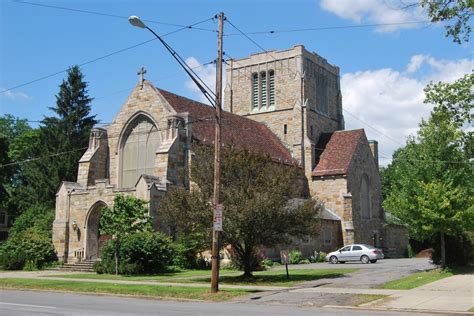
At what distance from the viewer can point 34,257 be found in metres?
33.1

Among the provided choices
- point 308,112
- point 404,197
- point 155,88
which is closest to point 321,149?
point 308,112

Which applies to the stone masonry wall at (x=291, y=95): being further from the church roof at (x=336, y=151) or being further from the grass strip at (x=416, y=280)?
the grass strip at (x=416, y=280)

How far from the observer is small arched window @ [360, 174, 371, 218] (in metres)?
46.7

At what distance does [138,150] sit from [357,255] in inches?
668

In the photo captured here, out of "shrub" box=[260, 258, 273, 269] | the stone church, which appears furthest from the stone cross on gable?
"shrub" box=[260, 258, 273, 269]

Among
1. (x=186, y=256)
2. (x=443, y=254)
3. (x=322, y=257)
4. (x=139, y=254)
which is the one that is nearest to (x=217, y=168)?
(x=139, y=254)

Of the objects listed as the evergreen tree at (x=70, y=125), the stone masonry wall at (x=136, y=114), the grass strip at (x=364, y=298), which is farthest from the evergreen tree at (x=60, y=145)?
the grass strip at (x=364, y=298)

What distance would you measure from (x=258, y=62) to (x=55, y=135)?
20702mm

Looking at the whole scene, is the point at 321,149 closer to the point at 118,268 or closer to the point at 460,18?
the point at 118,268

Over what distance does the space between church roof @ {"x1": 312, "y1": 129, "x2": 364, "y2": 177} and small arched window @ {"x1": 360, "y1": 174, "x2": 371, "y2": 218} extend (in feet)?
10.0

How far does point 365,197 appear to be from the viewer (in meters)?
47.5

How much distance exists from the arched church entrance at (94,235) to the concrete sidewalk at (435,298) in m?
21.8

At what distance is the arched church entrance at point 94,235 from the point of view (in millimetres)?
34062

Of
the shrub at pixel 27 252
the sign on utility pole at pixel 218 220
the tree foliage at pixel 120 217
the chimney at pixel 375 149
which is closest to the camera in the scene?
the sign on utility pole at pixel 218 220
